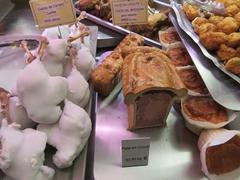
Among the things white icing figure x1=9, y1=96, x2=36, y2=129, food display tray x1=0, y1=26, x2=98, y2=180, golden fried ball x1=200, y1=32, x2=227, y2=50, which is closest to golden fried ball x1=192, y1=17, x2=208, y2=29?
golden fried ball x1=200, y1=32, x2=227, y2=50

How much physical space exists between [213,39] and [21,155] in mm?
758

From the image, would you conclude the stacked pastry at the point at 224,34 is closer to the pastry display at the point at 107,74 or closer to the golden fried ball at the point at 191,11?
the golden fried ball at the point at 191,11

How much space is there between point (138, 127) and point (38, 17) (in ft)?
1.73

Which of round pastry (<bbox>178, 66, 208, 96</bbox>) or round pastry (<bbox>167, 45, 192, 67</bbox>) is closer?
round pastry (<bbox>178, 66, 208, 96</bbox>)

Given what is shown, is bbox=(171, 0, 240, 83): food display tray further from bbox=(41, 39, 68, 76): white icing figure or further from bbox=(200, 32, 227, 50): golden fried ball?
bbox=(41, 39, 68, 76): white icing figure

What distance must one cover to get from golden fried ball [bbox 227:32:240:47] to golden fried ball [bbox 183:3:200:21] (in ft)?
0.80

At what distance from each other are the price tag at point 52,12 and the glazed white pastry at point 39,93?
263mm

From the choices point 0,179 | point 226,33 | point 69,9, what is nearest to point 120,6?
point 69,9

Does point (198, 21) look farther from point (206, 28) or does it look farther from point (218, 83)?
point (218, 83)

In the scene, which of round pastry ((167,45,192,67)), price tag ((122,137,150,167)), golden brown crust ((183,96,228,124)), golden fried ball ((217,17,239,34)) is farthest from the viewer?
round pastry ((167,45,192,67))

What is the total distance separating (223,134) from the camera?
77cm

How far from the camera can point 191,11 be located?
3.79 ft

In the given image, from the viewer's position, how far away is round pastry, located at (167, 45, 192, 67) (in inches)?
42.5

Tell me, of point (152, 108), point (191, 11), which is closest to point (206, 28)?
point (191, 11)
